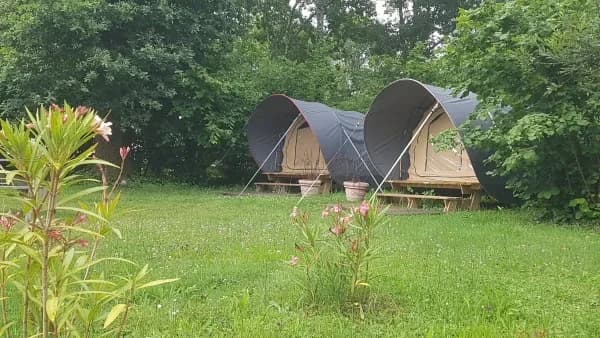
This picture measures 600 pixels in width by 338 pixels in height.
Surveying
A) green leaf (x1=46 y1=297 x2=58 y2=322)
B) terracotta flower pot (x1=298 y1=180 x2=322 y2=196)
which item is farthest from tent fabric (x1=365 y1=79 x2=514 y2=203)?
green leaf (x1=46 y1=297 x2=58 y2=322)

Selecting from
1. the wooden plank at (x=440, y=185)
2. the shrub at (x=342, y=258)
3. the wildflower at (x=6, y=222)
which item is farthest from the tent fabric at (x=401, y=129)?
the wildflower at (x=6, y=222)

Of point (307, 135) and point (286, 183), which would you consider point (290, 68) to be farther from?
point (286, 183)

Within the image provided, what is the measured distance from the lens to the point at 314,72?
Answer: 711 inches

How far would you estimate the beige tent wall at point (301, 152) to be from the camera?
14680 millimetres

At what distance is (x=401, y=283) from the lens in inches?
147

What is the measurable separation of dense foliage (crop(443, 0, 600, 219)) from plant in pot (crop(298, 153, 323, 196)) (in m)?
5.35

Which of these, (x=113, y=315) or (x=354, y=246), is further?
(x=354, y=246)

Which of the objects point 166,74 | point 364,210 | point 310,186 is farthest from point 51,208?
point 166,74

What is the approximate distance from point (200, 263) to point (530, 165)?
16.2 feet

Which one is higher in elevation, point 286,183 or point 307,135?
point 307,135

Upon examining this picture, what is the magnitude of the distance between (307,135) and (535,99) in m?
8.34

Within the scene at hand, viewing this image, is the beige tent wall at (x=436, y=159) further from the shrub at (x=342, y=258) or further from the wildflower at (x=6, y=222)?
the wildflower at (x=6, y=222)

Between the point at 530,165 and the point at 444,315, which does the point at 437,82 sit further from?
the point at 444,315

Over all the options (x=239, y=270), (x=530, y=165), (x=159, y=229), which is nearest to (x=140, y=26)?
(x=159, y=229)
